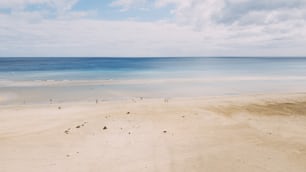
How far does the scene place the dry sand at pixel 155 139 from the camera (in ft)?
23.0

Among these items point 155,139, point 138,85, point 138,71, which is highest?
point 155,139

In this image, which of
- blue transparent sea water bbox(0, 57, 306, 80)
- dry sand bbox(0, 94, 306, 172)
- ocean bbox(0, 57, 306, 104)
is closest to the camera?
dry sand bbox(0, 94, 306, 172)

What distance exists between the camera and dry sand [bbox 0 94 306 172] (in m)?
7.02

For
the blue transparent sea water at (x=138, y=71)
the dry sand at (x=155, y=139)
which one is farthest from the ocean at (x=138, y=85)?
the dry sand at (x=155, y=139)

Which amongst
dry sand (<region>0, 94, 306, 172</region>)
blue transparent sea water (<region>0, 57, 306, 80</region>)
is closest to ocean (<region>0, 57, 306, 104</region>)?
blue transparent sea water (<region>0, 57, 306, 80</region>)

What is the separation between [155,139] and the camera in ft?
29.8

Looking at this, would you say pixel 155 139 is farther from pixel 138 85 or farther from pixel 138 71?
pixel 138 71

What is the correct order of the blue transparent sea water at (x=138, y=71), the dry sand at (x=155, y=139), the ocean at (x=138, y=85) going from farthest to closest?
1. the blue transparent sea water at (x=138, y=71)
2. the ocean at (x=138, y=85)
3. the dry sand at (x=155, y=139)

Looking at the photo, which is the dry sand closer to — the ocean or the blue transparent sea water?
the ocean

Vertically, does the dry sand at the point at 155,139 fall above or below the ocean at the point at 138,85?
above

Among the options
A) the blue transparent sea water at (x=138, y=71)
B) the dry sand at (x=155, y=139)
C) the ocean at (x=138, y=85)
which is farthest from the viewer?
the blue transparent sea water at (x=138, y=71)

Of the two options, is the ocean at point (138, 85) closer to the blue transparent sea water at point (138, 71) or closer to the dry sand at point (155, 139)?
the blue transparent sea water at point (138, 71)

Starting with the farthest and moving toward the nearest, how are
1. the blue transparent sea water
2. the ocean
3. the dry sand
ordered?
the blue transparent sea water, the ocean, the dry sand

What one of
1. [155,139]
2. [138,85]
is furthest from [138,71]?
[155,139]
